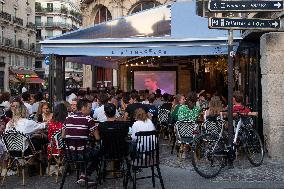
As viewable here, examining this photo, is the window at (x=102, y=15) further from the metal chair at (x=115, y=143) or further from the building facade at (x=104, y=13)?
the metal chair at (x=115, y=143)

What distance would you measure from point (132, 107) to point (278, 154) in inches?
142

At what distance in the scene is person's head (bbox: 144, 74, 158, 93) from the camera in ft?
77.1

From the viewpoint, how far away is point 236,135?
381 inches

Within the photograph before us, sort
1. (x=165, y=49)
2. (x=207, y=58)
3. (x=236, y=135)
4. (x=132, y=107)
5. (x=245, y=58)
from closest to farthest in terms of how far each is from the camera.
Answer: (x=236, y=135), (x=165, y=49), (x=132, y=107), (x=245, y=58), (x=207, y=58)

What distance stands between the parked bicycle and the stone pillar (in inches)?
22.0

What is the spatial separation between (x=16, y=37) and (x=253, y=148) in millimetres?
58074

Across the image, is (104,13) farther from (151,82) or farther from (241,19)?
(241,19)

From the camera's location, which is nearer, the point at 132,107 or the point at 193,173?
the point at 193,173

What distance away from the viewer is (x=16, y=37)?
6419cm

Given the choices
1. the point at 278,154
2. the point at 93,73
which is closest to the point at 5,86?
the point at 93,73

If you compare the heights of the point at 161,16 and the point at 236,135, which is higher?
the point at 161,16

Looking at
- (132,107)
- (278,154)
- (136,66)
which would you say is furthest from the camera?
(136,66)

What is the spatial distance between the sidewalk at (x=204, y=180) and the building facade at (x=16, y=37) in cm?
5002

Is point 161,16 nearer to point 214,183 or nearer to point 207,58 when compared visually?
point 214,183
